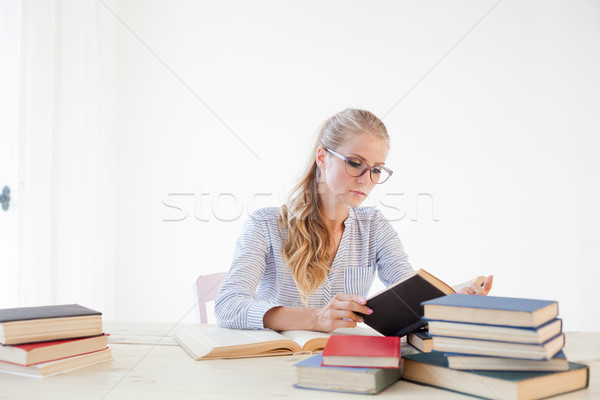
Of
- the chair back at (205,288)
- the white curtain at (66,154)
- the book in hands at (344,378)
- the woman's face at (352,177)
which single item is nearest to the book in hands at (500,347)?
the book in hands at (344,378)

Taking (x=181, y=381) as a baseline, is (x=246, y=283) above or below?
above

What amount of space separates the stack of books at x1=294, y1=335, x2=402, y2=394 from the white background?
2.41 metres

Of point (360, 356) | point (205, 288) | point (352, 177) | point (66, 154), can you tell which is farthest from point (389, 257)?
point (66, 154)

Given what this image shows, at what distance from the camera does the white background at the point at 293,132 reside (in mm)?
3258

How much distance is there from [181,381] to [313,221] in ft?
3.28

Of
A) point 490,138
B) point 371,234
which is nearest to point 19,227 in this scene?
point 371,234

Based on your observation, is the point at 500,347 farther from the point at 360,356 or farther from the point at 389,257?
the point at 389,257

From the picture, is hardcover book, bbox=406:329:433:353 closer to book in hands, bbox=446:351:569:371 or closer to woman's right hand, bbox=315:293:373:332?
woman's right hand, bbox=315:293:373:332

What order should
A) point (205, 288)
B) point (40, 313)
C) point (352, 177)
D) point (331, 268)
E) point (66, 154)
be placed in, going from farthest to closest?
point (66, 154)
point (205, 288)
point (331, 268)
point (352, 177)
point (40, 313)

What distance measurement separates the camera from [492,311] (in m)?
0.93

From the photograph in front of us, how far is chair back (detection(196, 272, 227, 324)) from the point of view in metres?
2.14

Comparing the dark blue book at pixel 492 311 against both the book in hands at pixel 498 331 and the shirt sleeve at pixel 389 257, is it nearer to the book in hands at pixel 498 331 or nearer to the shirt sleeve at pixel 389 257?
the book in hands at pixel 498 331

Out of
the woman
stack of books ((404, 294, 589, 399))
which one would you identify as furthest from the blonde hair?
stack of books ((404, 294, 589, 399))

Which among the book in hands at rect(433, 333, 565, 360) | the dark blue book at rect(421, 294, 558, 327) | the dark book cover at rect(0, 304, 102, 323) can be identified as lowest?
the book in hands at rect(433, 333, 565, 360)
